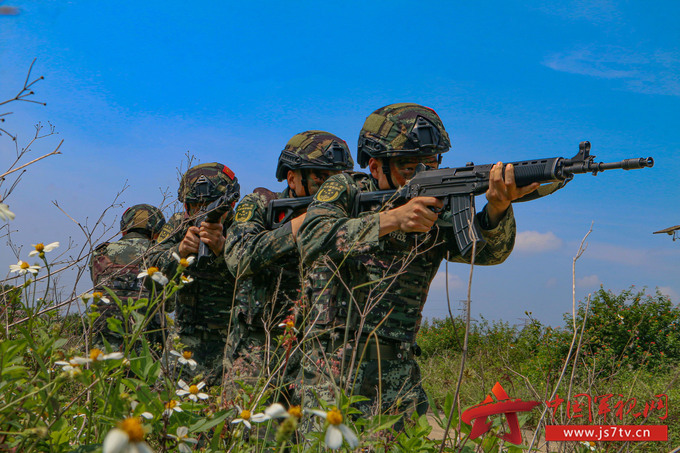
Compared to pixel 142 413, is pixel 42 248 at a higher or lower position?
higher

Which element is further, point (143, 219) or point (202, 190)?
point (143, 219)

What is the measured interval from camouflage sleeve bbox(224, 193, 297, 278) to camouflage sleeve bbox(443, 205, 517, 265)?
108 cm

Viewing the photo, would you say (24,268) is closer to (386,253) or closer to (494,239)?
(386,253)

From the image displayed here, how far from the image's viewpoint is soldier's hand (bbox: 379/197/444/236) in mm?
3156

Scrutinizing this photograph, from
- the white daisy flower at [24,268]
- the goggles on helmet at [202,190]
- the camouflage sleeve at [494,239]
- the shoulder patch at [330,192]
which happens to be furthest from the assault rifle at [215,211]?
the white daisy flower at [24,268]

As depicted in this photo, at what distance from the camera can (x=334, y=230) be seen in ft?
10.9

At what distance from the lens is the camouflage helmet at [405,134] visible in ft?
12.0

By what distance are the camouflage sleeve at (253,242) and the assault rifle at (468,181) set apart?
21.6 inches

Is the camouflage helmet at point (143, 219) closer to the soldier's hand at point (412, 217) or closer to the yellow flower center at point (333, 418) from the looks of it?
the soldier's hand at point (412, 217)

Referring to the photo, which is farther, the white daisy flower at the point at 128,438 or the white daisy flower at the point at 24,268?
the white daisy flower at the point at 24,268

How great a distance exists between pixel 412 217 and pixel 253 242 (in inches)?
53.8

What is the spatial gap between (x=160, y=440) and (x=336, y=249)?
1947 millimetres

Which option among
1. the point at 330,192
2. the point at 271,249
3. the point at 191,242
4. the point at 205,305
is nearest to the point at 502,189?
the point at 330,192

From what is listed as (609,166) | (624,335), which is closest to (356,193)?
(609,166)
